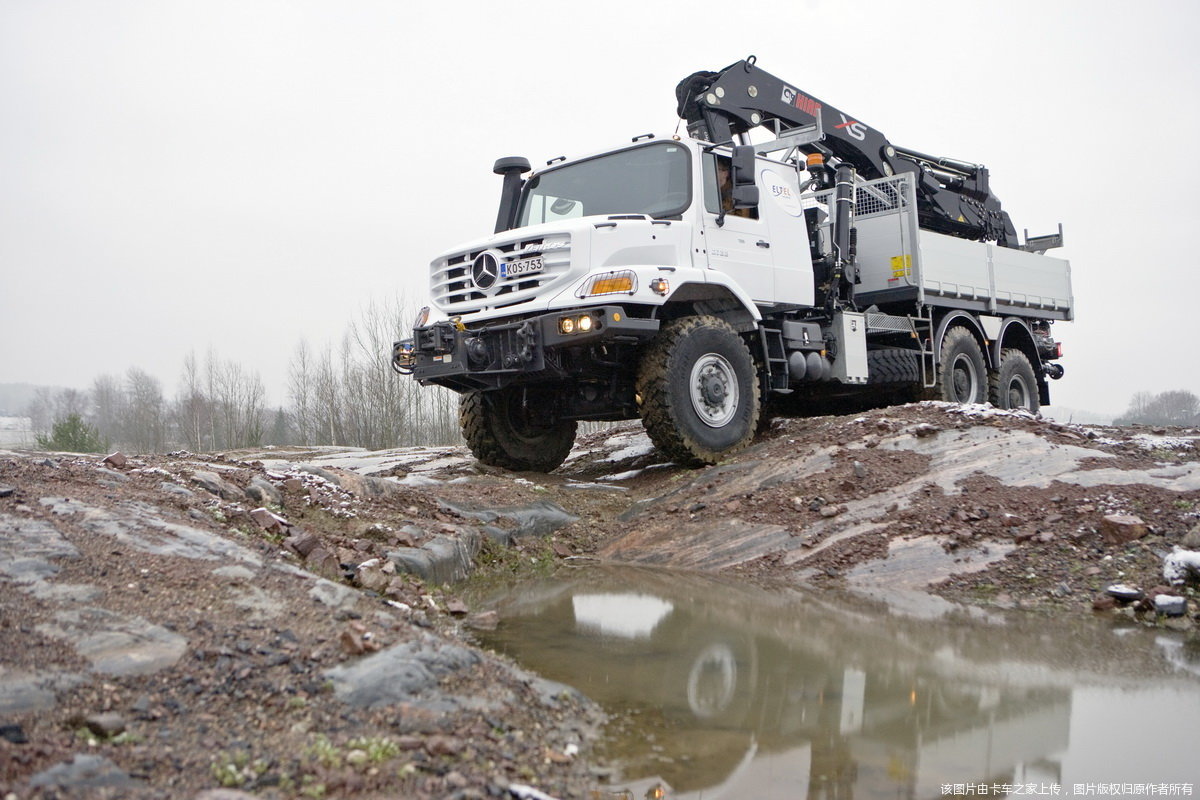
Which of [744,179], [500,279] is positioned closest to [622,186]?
[744,179]

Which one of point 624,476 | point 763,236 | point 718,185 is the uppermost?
point 718,185

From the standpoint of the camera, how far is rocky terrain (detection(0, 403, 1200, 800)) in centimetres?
296

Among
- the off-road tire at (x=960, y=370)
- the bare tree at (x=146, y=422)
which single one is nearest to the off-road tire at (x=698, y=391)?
the off-road tire at (x=960, y=370)

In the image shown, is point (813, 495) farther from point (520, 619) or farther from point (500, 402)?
point (500, 402)

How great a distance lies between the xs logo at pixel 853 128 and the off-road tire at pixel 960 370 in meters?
3.03

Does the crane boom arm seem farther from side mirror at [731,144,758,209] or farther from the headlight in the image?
the headlight

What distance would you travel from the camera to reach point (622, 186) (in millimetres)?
9797

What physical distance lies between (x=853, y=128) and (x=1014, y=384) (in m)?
4.46

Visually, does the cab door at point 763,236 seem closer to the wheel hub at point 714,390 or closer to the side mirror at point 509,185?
the wheel hub at point 714,390

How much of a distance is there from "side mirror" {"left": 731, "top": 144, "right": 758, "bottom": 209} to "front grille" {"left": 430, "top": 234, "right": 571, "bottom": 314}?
1.99 m

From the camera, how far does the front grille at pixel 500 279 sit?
8.95 m

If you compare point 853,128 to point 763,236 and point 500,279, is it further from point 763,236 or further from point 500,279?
point 500,279

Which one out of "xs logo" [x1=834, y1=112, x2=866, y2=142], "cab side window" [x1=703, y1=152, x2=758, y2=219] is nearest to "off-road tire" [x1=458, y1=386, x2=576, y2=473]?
"cab side window" [x1=703, y1=152, x2=758, y2=219]

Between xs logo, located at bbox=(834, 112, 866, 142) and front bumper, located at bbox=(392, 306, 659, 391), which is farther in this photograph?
xs logo, located at bbox=(834, 112, 866, 142)
